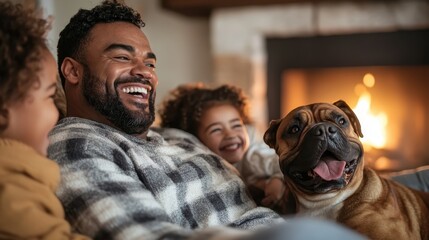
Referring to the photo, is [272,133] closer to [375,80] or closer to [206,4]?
[206,4]

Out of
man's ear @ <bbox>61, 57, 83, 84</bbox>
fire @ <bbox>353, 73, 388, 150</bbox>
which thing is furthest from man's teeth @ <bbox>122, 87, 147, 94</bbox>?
fire @ <bbox>353, 73, 388, 150</bbox>

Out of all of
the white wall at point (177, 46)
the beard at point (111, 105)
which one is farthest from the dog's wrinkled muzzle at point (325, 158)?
the white wall at point (177, 46)

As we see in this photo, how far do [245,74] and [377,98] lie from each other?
84 cm

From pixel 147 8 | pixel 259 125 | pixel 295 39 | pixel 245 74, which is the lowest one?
pixel 259 125

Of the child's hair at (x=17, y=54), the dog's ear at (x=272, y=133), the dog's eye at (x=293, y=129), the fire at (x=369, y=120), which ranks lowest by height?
the fire at (x=369, y=120)

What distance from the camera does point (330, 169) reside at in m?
1.39

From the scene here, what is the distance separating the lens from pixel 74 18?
1.58 meters

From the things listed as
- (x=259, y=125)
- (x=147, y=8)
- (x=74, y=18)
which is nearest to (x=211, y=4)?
(x=147, y=8)

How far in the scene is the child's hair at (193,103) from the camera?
212cm

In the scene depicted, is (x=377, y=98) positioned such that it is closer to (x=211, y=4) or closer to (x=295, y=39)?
(x=295, y=39)

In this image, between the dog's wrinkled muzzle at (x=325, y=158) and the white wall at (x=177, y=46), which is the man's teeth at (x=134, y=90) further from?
the white wall at (x=177, y=46)

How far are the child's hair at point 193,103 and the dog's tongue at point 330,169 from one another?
31.6 inches

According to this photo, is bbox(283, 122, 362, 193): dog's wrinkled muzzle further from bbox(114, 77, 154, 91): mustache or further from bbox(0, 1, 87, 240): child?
bbox(0, 1, 87, 240): child

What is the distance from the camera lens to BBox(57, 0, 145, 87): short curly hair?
1.54 m
